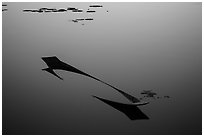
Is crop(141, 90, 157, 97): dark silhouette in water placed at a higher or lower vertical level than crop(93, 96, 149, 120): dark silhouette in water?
higher

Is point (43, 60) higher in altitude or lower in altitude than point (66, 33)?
lower

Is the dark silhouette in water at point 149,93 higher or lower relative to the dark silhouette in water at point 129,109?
higher

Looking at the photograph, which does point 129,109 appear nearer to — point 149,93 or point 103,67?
point 149,93

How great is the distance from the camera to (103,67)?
177 centimetres

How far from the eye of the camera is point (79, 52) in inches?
69.7

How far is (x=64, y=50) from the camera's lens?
1.76 meters

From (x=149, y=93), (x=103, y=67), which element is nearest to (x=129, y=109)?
(x=149, y=93)

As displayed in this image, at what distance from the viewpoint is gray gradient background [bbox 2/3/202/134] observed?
176 cm

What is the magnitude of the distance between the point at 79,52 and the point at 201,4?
45.4 inches

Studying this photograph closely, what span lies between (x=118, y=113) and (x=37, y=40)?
95cm

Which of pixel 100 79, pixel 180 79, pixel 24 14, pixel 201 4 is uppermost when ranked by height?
pixel 201 4

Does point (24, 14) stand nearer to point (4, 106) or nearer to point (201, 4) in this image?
point (4, 106)

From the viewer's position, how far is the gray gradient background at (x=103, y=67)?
1.76m

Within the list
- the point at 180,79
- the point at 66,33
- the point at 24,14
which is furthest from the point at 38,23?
the point at 180,79
